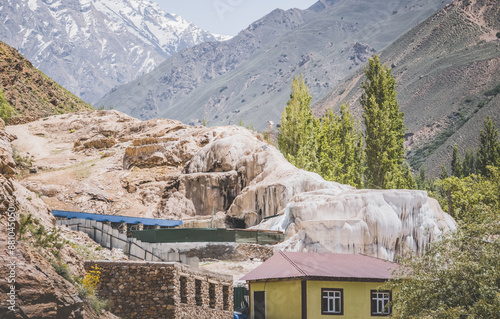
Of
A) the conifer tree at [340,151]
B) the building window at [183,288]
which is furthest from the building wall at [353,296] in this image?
the conifer tree at [340,151]

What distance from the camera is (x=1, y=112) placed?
99000 millimetres

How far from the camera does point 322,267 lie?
3794cm

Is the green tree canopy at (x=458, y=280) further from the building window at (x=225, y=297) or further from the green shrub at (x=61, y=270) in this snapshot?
the green shrub at (x=61, y=270)

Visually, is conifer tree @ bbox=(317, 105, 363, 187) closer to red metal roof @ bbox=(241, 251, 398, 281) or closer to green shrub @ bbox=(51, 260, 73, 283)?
red metal roof @ bbox=(241, 251, 398, 281)

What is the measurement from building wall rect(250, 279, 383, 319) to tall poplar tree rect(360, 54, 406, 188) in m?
33.9

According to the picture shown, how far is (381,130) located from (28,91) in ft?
237

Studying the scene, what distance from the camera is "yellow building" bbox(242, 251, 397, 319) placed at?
3634 centimetres

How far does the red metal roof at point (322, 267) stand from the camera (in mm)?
36812

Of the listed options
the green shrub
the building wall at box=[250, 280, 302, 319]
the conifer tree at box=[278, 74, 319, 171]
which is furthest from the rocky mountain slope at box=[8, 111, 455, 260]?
the green shrub

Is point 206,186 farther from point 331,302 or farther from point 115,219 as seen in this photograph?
point 331,302

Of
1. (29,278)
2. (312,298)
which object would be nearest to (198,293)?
(312,298)

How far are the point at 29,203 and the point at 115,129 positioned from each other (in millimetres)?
60403

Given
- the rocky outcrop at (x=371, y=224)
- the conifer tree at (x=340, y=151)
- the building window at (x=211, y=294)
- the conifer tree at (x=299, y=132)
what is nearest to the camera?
the building window at (x=211, y=294)

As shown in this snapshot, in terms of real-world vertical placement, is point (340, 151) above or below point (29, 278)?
above
